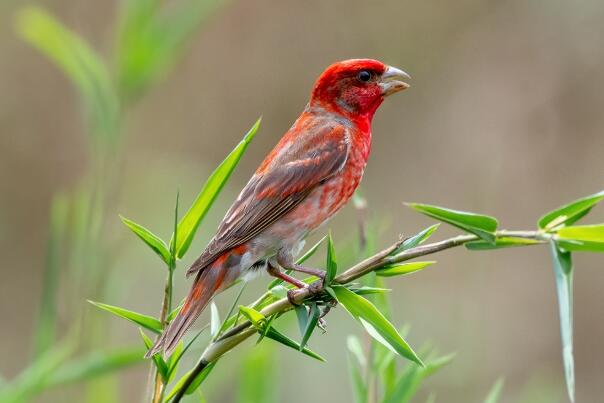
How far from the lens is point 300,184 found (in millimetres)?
3889

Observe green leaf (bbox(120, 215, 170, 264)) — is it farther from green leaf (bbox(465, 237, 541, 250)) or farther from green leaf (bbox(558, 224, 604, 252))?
green leaf (bbox(558, 224, 604, 252))

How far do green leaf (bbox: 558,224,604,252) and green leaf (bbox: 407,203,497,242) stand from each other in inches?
6.4

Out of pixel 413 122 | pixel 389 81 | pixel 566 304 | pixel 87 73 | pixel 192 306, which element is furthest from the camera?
pixel 413 122

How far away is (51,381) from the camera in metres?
3.25

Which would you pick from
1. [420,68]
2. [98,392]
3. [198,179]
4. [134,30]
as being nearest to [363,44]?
[420,68]

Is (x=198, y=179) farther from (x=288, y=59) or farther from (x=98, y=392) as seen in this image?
(x=98, y=392)

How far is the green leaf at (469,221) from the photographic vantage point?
2.15 m

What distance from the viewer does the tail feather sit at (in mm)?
2352

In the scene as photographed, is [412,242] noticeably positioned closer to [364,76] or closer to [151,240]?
[151,240]

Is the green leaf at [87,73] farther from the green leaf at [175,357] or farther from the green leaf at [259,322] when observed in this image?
the green leaf at [259,322]

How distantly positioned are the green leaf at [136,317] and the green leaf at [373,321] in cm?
40

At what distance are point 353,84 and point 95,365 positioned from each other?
1767 millimetres

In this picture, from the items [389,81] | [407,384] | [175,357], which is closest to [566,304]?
[407,384]

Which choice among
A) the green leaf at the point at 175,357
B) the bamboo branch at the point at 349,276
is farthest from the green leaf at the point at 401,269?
the green leaf at the point at 175,357
